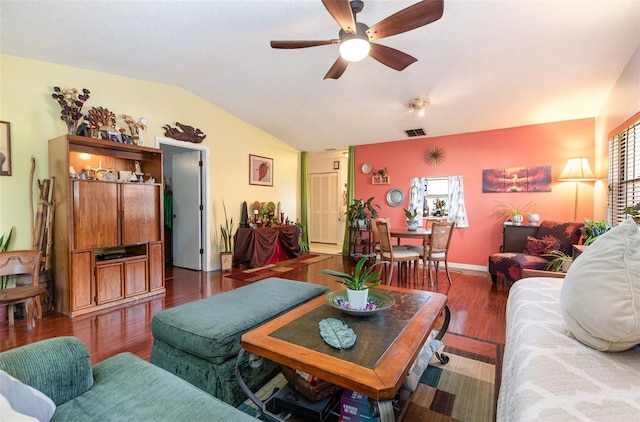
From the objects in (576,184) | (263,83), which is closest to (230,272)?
(263,83)

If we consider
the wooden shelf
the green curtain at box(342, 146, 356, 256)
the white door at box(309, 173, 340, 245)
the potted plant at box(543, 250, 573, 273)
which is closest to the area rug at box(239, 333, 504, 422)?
the potted plant at box(543, 250, 573, 273)

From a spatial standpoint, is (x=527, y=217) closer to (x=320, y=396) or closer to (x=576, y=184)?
(x=576, y=184)

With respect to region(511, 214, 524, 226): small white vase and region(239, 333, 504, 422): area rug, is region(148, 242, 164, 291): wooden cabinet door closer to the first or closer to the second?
region(239, 333, 504, 422): area rug

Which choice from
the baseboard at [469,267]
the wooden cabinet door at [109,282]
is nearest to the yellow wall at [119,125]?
the wooden cabinet door at [109,282]

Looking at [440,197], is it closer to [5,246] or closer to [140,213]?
[140,213]

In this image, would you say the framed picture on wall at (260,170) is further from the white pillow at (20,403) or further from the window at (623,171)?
the window at (623,171)

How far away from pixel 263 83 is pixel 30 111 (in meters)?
2.55

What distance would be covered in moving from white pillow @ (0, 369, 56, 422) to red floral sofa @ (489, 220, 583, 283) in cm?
418

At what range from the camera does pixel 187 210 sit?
5059 millimetres

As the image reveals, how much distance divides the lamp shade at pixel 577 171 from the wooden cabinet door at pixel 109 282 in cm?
581

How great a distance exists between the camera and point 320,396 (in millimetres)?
1516

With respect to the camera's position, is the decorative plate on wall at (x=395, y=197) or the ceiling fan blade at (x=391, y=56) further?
the decorative plate on wall at (x=395, y=197)

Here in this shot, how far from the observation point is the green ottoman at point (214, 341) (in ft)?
5.08

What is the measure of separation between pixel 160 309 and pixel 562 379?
3337 millimetres
